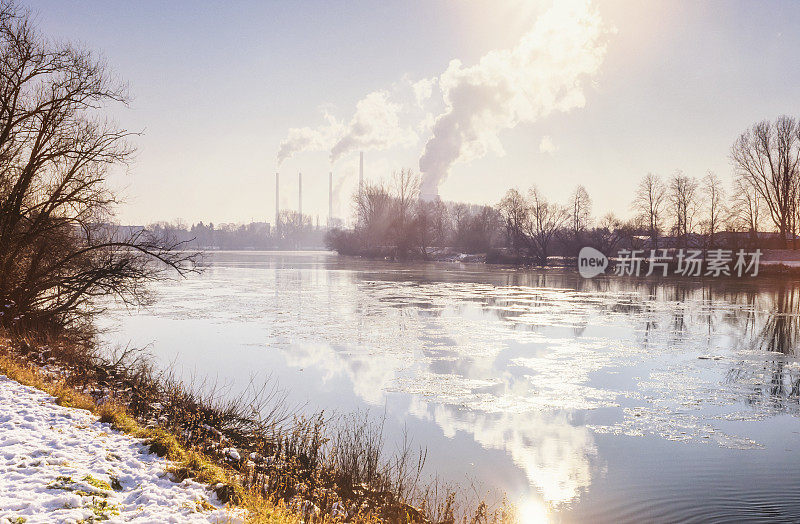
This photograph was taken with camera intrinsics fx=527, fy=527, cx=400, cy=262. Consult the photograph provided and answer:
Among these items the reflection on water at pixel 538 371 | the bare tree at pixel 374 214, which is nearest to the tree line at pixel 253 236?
the bare tree at pixel 374 214

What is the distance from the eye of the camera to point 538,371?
12.7 m

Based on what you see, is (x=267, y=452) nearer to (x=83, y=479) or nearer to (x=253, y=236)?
(x=83, y=479)

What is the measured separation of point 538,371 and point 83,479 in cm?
991

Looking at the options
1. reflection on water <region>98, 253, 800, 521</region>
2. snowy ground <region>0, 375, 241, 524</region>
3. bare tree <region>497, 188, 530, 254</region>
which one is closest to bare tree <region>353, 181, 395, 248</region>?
bare tree <region>497, 188, 530, 254</region>

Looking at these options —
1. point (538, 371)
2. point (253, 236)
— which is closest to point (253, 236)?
point (253, 236)

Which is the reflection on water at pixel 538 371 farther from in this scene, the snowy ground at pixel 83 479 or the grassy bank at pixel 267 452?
the snowy ground at pixel 83 479

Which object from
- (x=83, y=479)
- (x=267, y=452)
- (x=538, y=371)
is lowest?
(x=267, y=452)

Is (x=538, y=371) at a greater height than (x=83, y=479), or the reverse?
(x=83, y=479)

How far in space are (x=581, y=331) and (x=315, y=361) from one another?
9595 millimetres

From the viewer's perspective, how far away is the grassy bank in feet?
19.9

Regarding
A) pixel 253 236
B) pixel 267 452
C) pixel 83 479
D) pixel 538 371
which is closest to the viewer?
pixel 83 479

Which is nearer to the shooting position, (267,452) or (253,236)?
(267,452)

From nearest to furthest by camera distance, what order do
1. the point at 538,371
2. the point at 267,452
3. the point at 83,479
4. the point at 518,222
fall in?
1. the point at 83,479
2. the point at 267,452
3. the point at 538,371
4. the point at 518,222

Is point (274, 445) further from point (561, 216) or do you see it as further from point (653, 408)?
point (561, 216)
